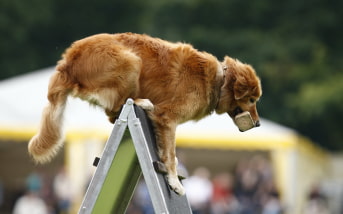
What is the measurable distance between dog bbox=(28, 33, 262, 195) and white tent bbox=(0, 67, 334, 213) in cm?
979

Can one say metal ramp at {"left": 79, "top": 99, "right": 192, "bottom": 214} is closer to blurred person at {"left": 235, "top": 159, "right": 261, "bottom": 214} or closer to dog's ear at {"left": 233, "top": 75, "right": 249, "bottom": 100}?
dog's ear at {"left": 233, "top": 75, "right": 249, "bottom": 100}

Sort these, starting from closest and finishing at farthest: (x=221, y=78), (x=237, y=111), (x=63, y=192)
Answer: (x=221, y=78) → (x=237, y=111) → (x=63, y=192)

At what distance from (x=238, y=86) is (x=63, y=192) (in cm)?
1028

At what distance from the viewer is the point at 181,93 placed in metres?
6.00

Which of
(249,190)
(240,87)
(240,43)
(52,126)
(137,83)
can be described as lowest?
(52,126)

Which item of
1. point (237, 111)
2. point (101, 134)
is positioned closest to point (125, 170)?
point (237, 111)

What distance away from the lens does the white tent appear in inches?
629

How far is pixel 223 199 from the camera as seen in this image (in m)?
16.0

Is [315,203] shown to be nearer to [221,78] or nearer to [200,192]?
[200,192]

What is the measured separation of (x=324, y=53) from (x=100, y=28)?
7762 millimetres

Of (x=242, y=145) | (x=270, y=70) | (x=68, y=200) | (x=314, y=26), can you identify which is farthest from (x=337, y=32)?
(x=68, y=200)

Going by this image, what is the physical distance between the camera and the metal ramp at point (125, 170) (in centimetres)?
520

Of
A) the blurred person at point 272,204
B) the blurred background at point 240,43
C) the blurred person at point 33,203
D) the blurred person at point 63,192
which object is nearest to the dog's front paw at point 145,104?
the blurred person at point 272,204

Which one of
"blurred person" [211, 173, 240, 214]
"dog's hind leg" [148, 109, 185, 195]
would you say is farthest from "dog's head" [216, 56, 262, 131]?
"blurred person" [211, 173, 240, 214]
